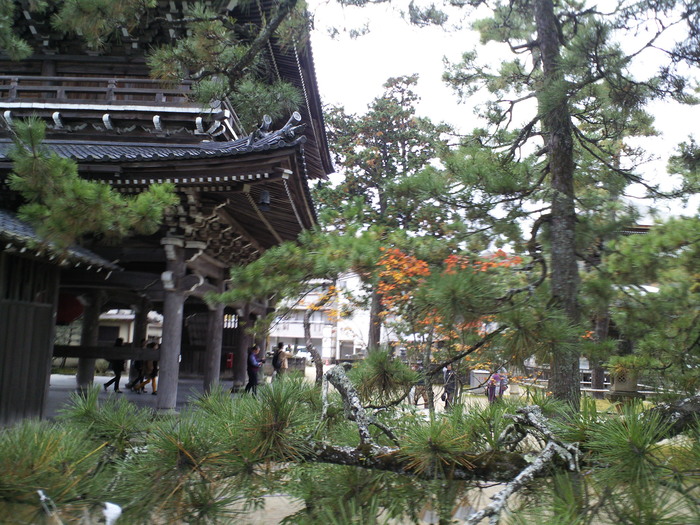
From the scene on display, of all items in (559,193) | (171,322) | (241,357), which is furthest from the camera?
(241,357)

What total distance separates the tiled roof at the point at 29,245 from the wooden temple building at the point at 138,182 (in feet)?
0.09

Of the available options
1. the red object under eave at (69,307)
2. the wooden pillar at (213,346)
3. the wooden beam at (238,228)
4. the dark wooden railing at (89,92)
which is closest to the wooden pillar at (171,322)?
the wooden beam at (238,228)

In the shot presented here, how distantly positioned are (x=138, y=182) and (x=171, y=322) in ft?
6.81

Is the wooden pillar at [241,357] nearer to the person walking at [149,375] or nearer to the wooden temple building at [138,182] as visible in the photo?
the person walking at [149,375]

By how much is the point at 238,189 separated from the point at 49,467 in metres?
5.76

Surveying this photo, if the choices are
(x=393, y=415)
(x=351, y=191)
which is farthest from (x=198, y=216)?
(x=351, y=191)

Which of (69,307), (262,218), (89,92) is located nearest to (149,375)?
(69,307)

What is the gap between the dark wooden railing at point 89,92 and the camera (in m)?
8.68

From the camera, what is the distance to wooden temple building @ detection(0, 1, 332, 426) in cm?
714

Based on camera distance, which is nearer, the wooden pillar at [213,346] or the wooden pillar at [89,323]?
the wooden pillar at [213,346]

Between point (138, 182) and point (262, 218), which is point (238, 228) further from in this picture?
point (138, 182)

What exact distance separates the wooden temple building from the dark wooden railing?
0.02 m

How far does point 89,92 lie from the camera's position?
8.89 meters

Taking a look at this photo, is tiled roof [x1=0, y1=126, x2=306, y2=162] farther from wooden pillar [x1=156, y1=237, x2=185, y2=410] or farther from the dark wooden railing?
wooden pillar [x1=156, y1=237, x2=185, y2=410]
